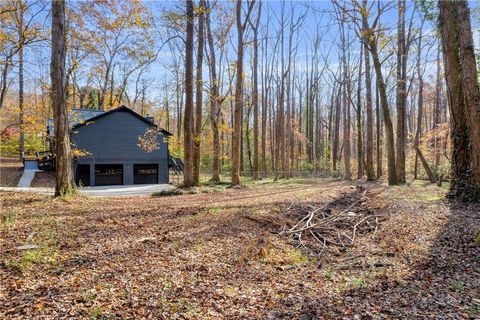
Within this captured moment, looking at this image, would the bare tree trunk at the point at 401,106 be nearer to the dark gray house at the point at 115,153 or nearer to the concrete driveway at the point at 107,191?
the concrete driveway at the point at 107,191

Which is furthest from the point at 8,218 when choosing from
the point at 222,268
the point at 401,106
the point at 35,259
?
the point at 401,106

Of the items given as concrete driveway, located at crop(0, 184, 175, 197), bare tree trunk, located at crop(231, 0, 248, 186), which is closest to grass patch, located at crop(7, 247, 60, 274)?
concrete driveway, located at crop(0, 184, 175, 197)

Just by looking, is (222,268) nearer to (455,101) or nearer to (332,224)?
(332,224)

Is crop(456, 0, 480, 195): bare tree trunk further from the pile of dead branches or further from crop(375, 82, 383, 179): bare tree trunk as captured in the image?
crop(375, 82, 383, 179): bare tree trunk

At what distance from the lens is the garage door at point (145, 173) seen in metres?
21.2

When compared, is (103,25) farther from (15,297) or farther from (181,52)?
(181,52)

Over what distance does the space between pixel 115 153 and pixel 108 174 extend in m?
1.52

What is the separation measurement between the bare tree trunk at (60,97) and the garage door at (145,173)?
13.8 meters

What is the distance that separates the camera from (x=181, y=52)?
2517 centimetres

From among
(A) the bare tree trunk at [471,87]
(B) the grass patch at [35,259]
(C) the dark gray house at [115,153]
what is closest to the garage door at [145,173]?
(C) the dark gray house at [115,153]

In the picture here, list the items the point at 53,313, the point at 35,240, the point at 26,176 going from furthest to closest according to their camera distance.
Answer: the point at 26,176
the point at 35,240
the point at 53,313

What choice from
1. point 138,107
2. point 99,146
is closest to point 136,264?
point 99,146

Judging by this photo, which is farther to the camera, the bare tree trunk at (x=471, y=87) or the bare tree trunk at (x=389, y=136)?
the bare tree trunk at (x=389, y=136)

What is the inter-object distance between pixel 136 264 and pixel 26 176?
1936 centimetres
